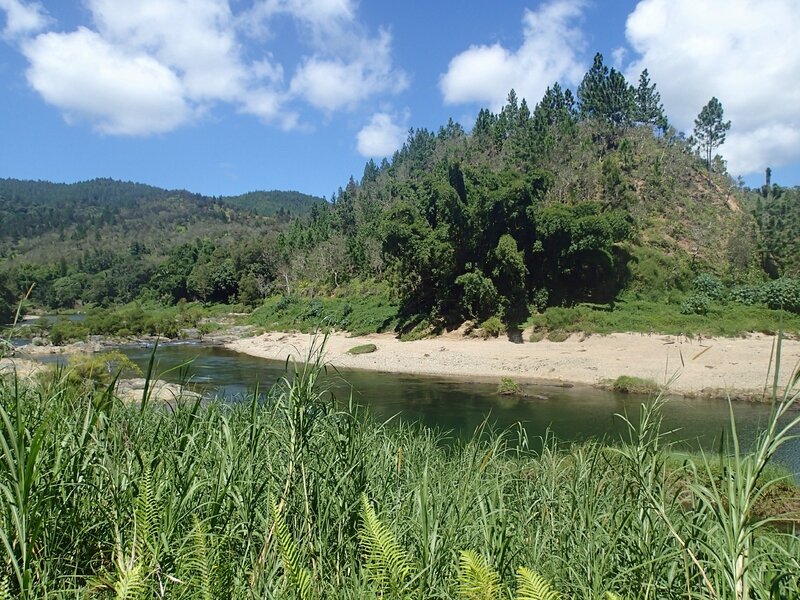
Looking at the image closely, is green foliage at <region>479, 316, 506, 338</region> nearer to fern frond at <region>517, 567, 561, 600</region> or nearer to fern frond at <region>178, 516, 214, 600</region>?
fern frond at <region>178, 516, 214, 600</region>

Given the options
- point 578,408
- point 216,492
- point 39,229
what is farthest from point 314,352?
point 39,229

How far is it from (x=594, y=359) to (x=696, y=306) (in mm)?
7981

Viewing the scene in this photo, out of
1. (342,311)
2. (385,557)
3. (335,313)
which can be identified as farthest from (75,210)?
(385,557)

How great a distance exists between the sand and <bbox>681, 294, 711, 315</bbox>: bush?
2.97 meters

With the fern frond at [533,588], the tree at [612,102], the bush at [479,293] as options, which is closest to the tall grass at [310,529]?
the fern frond at [533,588]

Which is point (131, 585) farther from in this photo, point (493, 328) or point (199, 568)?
point (493, 328)

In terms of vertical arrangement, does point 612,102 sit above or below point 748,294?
above

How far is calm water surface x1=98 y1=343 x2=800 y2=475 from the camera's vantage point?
15164 mm

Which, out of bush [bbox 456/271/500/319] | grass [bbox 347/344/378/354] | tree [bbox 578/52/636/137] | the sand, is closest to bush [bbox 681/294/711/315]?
the sand

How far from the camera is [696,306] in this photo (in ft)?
93.9

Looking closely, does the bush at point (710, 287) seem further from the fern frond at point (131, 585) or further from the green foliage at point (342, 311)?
the fern frond at point (131, 585)

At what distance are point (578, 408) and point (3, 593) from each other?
734 inches

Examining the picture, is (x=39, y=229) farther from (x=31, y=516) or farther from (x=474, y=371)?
(x=31, y=516)

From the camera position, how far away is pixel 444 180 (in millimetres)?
34250
